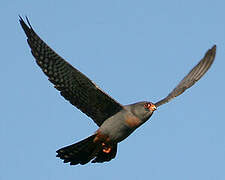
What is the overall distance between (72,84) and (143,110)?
1.76 m

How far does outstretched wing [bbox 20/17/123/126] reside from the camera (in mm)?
13297

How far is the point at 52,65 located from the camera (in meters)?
13.5

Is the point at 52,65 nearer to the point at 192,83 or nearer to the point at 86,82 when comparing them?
the point at 86,82

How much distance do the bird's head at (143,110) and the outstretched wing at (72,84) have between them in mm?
409

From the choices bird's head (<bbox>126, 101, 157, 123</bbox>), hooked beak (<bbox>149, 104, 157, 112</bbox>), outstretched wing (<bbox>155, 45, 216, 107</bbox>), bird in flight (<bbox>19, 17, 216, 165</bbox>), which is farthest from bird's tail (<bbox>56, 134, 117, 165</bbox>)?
outstretched wing (<bbox>155, 45, 216, 107</bbox>)

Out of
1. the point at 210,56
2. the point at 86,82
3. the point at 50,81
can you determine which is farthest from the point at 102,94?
the point at 210,56

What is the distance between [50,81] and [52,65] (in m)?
0.47

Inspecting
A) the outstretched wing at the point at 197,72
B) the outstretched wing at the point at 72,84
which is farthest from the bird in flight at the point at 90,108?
the outstretched wing at the point at 197,72

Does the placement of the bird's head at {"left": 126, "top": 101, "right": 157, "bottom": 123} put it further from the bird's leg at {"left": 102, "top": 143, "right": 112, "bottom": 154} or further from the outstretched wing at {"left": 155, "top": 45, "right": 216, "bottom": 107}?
the outstretched wing at {"left": 155, "top": 45, "right": 216, "bottom": 107}

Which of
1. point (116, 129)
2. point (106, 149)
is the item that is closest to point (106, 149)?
point (106, 149)

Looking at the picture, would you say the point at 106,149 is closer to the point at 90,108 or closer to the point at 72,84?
the point at 90,108

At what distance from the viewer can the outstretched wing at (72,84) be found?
1330 cm

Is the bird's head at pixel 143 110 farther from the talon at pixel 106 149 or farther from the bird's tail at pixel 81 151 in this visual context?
the talon at pixel 106 149

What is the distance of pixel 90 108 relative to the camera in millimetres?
14102
